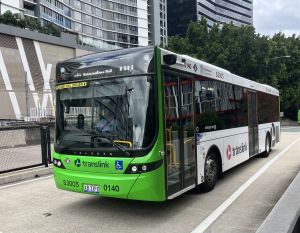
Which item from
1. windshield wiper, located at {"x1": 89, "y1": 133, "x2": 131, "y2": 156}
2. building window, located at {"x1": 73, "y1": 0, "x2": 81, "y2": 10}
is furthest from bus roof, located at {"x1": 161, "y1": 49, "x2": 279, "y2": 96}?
building window, located at {"x1": 73, "y1": 0, "x2": 81, "y2": 10}

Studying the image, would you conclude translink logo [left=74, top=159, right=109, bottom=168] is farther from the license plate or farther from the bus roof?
the bus roof

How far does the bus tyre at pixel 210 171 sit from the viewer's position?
791 cm

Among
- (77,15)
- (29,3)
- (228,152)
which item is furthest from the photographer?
(77,15)

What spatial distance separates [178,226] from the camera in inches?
230

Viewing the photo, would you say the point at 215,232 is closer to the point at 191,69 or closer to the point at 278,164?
the point at 191,69

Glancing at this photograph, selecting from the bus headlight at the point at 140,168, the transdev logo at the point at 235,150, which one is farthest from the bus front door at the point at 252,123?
the bus headlight at the point at 140,168

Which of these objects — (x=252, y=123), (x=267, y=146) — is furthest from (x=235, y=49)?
(x=252, y=123)

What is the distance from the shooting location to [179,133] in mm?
6742

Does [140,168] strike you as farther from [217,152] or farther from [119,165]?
[217,152]

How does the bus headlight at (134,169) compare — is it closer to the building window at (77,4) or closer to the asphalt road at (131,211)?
the asphalt road at (131,211)

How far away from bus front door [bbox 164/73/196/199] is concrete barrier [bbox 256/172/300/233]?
1.79 metres

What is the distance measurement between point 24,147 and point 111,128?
23.3ft

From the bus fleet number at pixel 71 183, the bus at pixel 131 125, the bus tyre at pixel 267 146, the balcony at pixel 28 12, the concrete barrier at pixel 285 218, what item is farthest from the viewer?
the balcony at pixel 28 12

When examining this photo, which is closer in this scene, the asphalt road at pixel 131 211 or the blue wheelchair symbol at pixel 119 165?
the asphalt road at pixel 131 211
